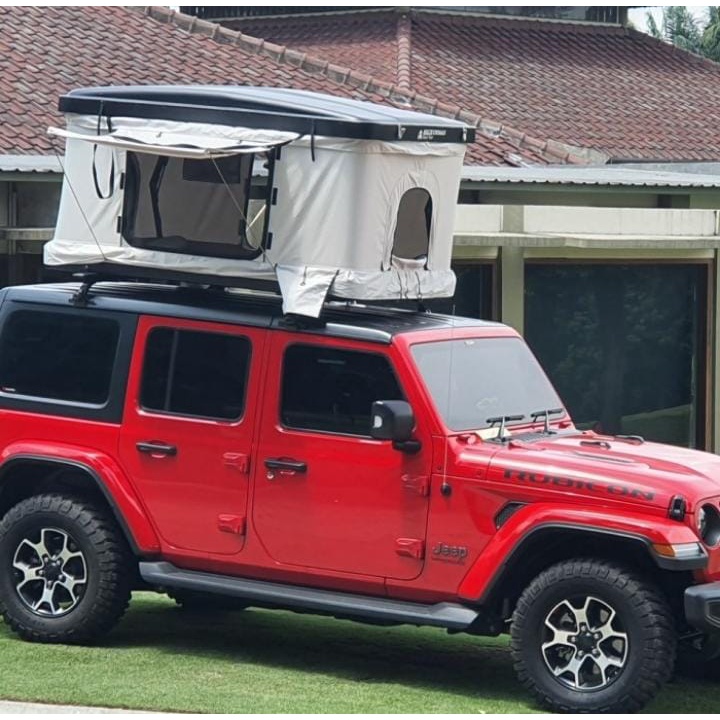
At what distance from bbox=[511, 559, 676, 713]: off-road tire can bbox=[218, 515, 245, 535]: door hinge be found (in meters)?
1.57

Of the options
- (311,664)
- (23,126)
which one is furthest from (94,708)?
(23,126)

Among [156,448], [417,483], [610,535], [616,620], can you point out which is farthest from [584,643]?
[156,448]

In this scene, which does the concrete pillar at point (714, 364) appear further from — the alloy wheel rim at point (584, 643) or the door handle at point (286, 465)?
the alloy wheel rim at point (584, 643)

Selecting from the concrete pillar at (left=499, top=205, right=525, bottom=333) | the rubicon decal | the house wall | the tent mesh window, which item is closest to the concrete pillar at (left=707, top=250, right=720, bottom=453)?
the house wall

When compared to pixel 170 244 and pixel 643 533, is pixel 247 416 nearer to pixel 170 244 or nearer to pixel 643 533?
pixel 170 244

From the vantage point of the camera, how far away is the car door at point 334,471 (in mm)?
8367

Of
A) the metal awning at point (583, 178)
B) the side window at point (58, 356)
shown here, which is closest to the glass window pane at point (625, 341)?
the metal awning at point (583, 178)

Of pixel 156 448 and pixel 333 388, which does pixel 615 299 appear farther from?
pixel 156 448

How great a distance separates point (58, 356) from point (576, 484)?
3126 mm

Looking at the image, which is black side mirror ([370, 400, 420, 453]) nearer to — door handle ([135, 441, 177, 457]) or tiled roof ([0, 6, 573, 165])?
door handle ([135, 441, 177, 457])

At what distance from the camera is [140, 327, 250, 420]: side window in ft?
29.3

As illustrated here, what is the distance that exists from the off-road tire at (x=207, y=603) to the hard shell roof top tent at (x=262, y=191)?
206 centimetres

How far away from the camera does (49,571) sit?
30.0ft

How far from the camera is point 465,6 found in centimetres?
3259
